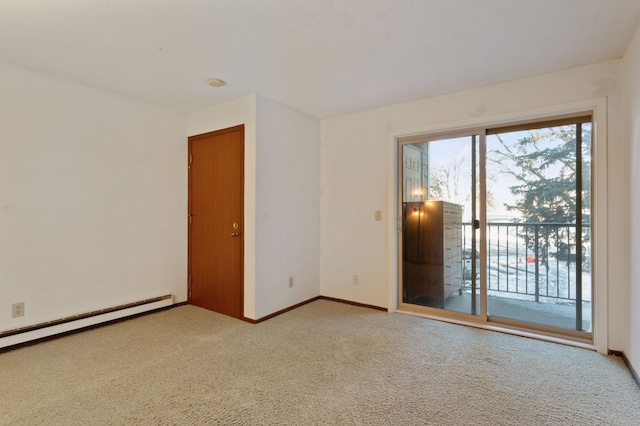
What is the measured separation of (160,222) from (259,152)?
1445 millimetres

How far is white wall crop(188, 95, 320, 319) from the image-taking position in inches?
129

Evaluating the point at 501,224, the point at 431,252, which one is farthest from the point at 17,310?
the point at 501,224

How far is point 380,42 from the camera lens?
7.42ft

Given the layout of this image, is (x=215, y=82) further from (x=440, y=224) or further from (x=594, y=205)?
(x=594, y=205)

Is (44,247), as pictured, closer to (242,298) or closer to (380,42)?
(242,298)

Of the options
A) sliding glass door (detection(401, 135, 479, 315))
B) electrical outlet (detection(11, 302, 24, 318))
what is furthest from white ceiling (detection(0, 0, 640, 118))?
electrical outlet (detection(11, 302, 24, 318))

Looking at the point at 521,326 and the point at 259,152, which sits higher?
the point at 259,152

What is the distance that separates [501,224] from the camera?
3.13 m

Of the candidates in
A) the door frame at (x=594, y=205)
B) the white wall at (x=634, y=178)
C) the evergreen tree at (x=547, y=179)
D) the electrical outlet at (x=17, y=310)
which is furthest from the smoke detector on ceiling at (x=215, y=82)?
the white wall at (x=634, y=178)

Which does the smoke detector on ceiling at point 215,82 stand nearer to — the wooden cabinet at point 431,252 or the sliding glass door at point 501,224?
the sliding glass door at point 501,224

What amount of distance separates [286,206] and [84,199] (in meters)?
1.95

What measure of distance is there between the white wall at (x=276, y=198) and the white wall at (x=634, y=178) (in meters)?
2.91

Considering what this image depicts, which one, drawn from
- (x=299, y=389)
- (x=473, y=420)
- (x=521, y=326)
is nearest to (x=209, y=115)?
(x=299, y=389)

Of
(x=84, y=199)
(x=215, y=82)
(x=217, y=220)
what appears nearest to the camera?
(x=215, y=82)
